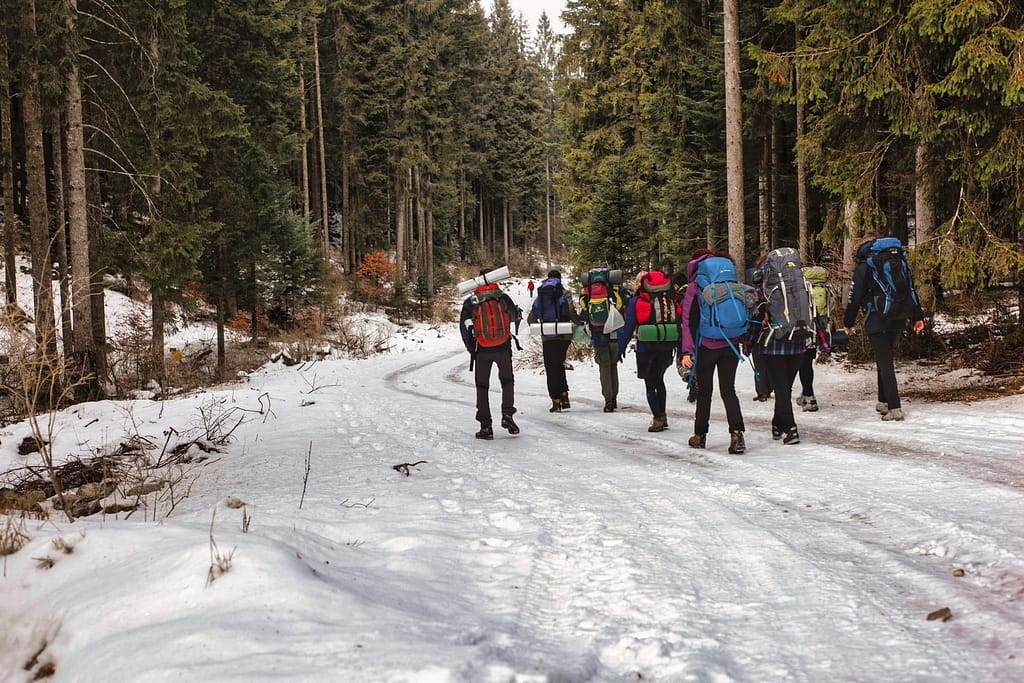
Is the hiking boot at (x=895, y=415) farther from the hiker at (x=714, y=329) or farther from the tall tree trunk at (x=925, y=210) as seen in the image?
the tall tree trunk at (x=925, y=210)

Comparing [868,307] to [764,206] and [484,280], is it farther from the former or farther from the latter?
[764,206]

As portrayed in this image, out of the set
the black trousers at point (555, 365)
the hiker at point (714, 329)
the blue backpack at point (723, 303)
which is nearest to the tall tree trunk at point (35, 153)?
the black trousers at point (555, 365)

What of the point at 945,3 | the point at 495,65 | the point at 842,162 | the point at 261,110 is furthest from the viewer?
the point at 495,65

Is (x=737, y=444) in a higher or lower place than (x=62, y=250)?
lower

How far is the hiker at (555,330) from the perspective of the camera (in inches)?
410

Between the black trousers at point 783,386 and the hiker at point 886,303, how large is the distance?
51.6 inches

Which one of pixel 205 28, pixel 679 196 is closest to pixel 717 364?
pixel 679 196

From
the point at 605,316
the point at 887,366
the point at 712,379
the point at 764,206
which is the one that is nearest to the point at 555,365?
the point at 605,316

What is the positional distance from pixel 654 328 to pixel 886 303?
2820 mm

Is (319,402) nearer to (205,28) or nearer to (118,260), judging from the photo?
(118,260)

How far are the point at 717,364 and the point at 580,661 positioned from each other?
196 inches

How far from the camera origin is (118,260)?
47.3ft

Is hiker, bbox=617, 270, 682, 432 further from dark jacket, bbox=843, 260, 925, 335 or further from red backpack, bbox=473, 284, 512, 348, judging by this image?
dark jacket, bbox=843, 260, 925, 335

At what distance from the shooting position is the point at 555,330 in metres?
10.4
